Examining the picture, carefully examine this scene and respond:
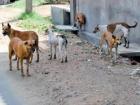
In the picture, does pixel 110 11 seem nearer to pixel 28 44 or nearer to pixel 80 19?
→ pixel 80 19

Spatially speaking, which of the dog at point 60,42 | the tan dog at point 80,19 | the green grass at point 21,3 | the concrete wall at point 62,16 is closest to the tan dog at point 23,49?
the dog at point 60,42

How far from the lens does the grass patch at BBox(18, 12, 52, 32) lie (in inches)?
793

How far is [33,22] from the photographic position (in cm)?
2123

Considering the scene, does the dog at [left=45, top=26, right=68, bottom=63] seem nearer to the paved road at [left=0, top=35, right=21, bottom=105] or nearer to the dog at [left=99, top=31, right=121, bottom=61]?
the dog at [left=99, top=31, right=121, bottom=61]

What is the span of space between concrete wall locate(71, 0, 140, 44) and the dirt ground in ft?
5.69

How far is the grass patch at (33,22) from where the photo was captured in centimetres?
2014

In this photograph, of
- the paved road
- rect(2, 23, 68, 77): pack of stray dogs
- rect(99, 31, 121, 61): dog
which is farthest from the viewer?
rect(99, 31, 121, 61): dog

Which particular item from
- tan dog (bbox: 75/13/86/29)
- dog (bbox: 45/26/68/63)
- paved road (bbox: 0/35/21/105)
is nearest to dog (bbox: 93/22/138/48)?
dog (bbox: 45/26/68/63)

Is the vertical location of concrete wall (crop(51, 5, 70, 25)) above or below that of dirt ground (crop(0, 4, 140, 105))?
A: above

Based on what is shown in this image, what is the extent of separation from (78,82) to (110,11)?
6.46 meters

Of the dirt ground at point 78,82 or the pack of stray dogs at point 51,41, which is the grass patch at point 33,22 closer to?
the pack of stray dogs at point 51,41

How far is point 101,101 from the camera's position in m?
9.18

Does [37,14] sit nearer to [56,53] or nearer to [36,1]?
[36,1]

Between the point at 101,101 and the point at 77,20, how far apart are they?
10.6 metres
